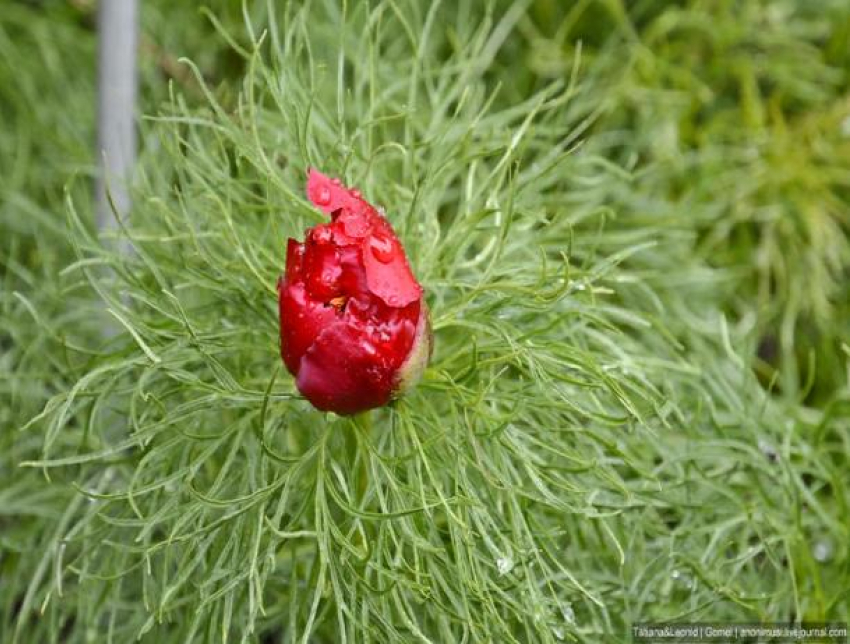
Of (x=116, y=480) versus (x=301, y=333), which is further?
(x=116, y=480)

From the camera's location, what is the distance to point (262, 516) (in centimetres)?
67

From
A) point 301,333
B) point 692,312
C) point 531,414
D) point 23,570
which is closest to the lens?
point 301,333

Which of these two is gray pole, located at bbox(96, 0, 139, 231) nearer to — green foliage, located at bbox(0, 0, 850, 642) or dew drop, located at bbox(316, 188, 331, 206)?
green foliage, located at bbox(0, 0, 850, 642)

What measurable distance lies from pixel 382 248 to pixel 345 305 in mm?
34

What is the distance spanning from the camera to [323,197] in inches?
25.4

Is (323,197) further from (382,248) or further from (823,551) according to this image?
(823,551)

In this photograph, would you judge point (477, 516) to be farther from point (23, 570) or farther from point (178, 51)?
point (178, 51)

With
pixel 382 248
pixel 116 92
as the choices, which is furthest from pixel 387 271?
pixel 116 92

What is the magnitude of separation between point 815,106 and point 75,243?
→ 0.74 m

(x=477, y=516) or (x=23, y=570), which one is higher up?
(x=477, y=516)

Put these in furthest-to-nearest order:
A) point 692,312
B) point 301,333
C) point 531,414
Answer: point 692,312 < point 531,414 < point 301,333

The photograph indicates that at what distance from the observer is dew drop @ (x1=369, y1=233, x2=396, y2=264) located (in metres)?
0.64

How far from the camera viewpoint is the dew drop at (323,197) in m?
0.64

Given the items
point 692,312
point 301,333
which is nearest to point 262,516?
point 301,333
